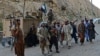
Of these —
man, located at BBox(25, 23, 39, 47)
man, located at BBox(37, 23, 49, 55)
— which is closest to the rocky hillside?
man, located at BBox(25, 23, 39, 47)

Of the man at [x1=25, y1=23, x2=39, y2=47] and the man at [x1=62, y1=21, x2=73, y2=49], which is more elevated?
the man at [x1=62, y1=21, x2=73, y2=49]

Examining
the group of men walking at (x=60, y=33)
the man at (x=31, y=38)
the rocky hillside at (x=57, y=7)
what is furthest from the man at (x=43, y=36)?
the rocky hillside at (x=57, y=7)

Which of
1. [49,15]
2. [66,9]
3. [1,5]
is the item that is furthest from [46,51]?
[66,9]

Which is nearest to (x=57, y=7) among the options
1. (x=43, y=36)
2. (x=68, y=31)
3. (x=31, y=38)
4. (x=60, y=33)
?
(x=31, y=38)

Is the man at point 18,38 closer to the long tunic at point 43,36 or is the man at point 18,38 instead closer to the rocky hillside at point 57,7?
the long tunic at point 43,36

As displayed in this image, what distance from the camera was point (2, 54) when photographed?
18.2 m

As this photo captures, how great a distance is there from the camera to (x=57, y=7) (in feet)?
146

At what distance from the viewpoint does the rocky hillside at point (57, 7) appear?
38.2 m

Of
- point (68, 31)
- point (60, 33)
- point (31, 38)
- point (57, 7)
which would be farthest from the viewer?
point (57, 7)

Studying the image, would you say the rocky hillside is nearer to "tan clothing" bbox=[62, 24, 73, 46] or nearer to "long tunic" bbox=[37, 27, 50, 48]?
"tan clothing" bbox=[62, 24, 73, 46]

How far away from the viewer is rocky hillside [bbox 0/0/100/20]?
38188 mm

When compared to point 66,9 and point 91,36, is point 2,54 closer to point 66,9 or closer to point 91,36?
point 91,36

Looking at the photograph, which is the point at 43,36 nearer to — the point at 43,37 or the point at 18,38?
the point at 43,37

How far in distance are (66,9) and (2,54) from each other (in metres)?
29.0
